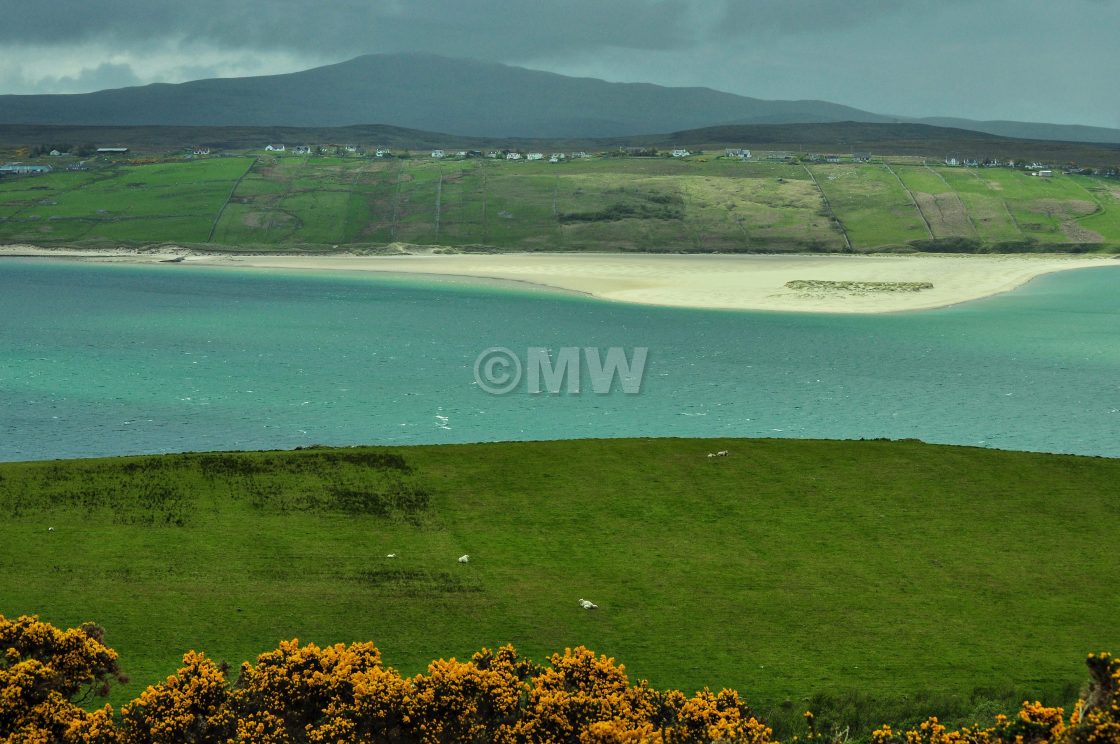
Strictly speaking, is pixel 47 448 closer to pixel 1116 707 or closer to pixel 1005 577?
pixel 1005 577

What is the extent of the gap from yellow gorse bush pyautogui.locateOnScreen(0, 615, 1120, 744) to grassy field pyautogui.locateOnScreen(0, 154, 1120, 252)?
144311mm

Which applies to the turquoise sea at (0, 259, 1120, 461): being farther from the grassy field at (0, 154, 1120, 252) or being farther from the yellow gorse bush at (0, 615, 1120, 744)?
the grassy field at (0, 154, 1120, 252)

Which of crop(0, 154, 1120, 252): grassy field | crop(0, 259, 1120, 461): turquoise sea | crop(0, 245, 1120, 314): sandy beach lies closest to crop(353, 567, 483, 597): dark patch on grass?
crop(0, 259, 1120, 461): turquoise sea

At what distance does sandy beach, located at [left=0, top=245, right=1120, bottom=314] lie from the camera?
11300cm

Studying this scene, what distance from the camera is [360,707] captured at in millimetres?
17125

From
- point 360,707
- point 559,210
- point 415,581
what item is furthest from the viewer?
point 559,210

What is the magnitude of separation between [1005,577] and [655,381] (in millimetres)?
43234

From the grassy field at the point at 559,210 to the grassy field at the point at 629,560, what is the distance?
129 meters

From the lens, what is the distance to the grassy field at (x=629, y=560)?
21.7m

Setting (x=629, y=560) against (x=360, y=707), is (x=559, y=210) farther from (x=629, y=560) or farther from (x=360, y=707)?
(x=360, y=707)

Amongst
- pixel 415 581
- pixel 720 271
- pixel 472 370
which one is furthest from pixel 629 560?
pixel 720 271

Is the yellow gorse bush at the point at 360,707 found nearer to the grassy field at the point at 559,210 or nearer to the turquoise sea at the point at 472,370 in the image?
the turquoise sea at the point at 472,370

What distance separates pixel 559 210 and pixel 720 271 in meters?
46.4

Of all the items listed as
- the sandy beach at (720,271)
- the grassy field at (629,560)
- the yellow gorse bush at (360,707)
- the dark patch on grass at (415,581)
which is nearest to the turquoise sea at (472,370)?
the sandy beach at (720,271)
